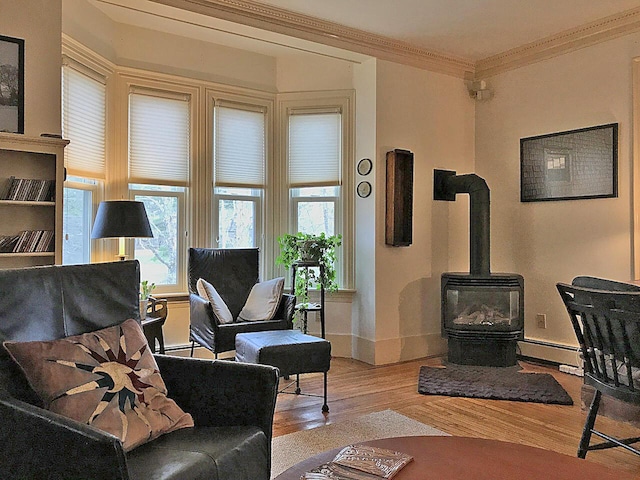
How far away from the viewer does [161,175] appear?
466 cm

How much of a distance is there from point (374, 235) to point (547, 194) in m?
1.62

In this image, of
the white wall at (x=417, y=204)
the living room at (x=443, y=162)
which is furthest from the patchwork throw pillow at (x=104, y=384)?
the white wall at (x=417, y=204)

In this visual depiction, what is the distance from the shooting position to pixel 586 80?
4.49m

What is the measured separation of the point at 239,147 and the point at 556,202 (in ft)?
9.77

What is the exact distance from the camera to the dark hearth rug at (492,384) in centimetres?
372

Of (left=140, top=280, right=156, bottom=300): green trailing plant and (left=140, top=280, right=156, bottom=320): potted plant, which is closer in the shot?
(left=140, top=280, right=156, bottom=320): potted plant

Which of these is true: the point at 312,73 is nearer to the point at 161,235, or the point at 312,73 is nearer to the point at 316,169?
the point at 316,169

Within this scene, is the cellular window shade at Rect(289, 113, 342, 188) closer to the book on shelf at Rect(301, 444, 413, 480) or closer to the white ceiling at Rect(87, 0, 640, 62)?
the white ceiling at Rect(87, 0, 640, 62)

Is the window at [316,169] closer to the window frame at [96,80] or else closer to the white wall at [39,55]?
the window frame at [96,80]

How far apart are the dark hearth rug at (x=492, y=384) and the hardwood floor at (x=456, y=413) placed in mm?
77

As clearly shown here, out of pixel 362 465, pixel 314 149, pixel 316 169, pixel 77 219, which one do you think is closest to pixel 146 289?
pixel 77 219

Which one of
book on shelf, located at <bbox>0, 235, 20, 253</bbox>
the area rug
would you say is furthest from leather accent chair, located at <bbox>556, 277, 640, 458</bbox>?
book on shelf, located at <bbox>0, 235, 20, 253</bbox>

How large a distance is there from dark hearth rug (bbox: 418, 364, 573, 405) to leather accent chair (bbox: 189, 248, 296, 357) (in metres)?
1.23

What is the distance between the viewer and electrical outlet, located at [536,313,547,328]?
4.79 meters
